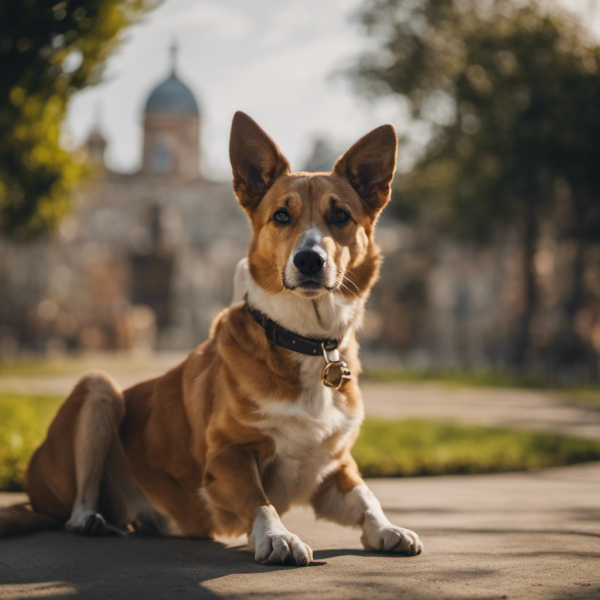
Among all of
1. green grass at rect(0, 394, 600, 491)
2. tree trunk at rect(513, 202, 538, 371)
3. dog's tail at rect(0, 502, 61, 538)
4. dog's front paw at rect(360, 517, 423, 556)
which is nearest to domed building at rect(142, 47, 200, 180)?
tree trunk at rect(513, 202, 538, 371)

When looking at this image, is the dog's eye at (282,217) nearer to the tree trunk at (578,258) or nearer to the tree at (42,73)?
the tree at (42,73)

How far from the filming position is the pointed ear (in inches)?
155

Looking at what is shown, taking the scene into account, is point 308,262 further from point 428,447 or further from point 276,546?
point 428,447

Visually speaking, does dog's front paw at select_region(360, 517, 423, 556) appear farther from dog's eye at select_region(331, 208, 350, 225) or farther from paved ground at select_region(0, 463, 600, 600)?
dog's eye at select_region(331, 208, 350, 225)

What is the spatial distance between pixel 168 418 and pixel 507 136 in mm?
17755

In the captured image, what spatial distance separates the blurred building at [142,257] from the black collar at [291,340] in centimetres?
2202

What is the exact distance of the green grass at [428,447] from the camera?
6.80 metres

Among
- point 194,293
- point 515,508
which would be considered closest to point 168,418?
point 515,508

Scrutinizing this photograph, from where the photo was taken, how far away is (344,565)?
2.90 meters

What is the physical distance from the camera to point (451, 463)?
23.4 ft

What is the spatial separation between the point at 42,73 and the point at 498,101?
14.5 meters

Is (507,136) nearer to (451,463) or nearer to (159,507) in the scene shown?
(451,463)

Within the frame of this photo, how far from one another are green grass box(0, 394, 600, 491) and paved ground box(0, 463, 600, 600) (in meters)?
2.49

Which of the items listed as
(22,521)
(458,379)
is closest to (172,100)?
(458,379)
